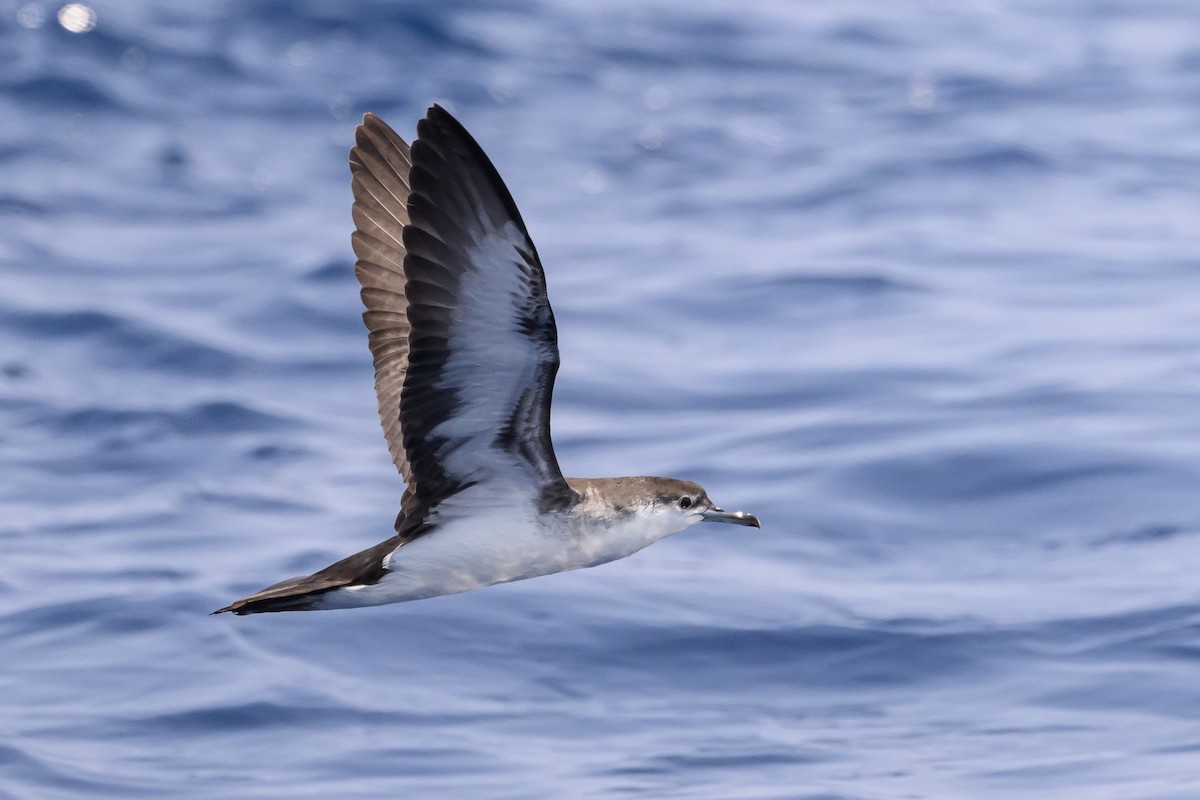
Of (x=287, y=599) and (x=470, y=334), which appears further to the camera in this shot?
(x=287, y=599)

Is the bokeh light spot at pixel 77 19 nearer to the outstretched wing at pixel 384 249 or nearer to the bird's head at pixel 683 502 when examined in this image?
the outstretched wing at pixel 384 249

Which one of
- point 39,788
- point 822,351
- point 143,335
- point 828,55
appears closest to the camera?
point 39,788

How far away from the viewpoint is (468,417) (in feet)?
25.0

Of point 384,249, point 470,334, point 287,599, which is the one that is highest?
point 384,249

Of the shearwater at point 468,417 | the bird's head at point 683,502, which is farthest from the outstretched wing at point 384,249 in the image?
the bird's head at point 683,502

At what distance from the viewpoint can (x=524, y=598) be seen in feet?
44.1

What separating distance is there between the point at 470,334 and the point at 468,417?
48 cm

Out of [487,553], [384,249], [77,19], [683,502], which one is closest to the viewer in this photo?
[487,553]

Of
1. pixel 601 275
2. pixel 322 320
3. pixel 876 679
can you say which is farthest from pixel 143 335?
pixel 876 679

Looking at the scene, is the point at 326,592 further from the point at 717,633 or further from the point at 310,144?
the point at 310,144

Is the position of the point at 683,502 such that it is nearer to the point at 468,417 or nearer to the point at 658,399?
the point at 468,417

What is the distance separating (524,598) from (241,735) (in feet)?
7.69

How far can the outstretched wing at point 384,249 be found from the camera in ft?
27.6

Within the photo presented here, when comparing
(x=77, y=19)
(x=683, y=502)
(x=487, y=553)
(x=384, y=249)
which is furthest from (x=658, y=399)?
(x=77, y=19)
